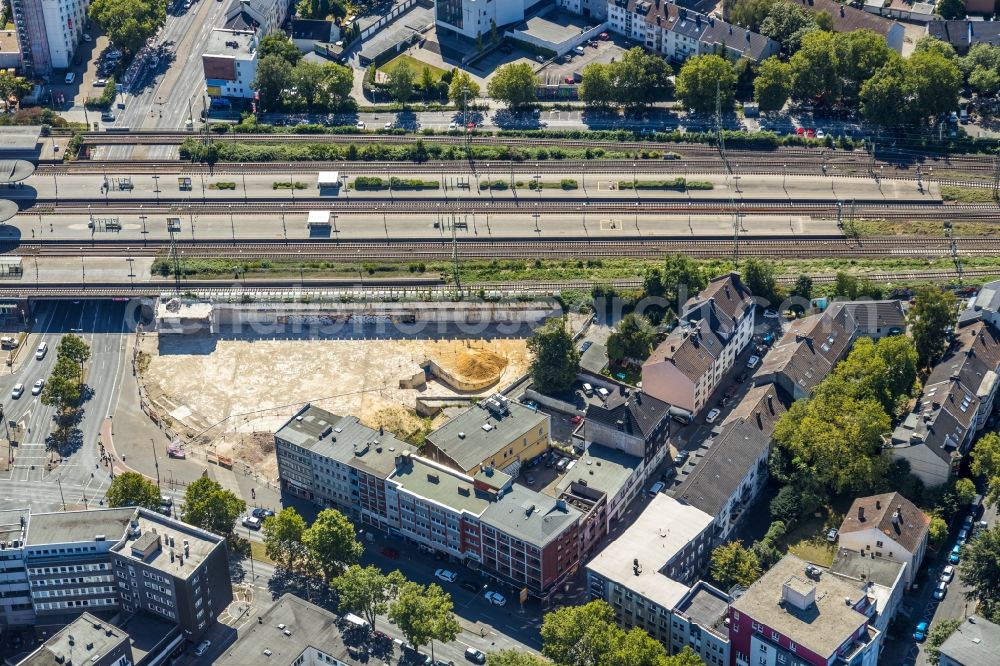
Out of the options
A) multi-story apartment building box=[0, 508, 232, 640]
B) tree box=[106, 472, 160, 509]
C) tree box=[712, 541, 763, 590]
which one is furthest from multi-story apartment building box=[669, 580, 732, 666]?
tree box=[106, 472, 160, 509]

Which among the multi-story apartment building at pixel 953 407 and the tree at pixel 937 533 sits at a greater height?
the multi-story apartment building at pixel 953 407

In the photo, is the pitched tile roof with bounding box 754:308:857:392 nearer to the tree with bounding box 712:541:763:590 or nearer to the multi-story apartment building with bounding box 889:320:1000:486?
the multi-story apartment building with bounding box 889:320:1000:486

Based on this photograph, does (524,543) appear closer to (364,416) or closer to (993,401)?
(364,416)

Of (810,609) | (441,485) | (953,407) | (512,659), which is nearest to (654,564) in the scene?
(810,609)

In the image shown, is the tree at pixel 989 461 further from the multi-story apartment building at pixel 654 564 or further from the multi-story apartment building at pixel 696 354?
the multi-story apartment building at pixel 696 354

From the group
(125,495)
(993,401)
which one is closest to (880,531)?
(993,401)

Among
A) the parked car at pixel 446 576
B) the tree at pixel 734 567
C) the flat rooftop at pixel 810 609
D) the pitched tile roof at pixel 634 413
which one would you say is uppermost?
the pitched tile roof at pixel 634 413

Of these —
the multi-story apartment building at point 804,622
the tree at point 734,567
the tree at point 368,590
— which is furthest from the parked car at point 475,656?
the tree at point 734,567
